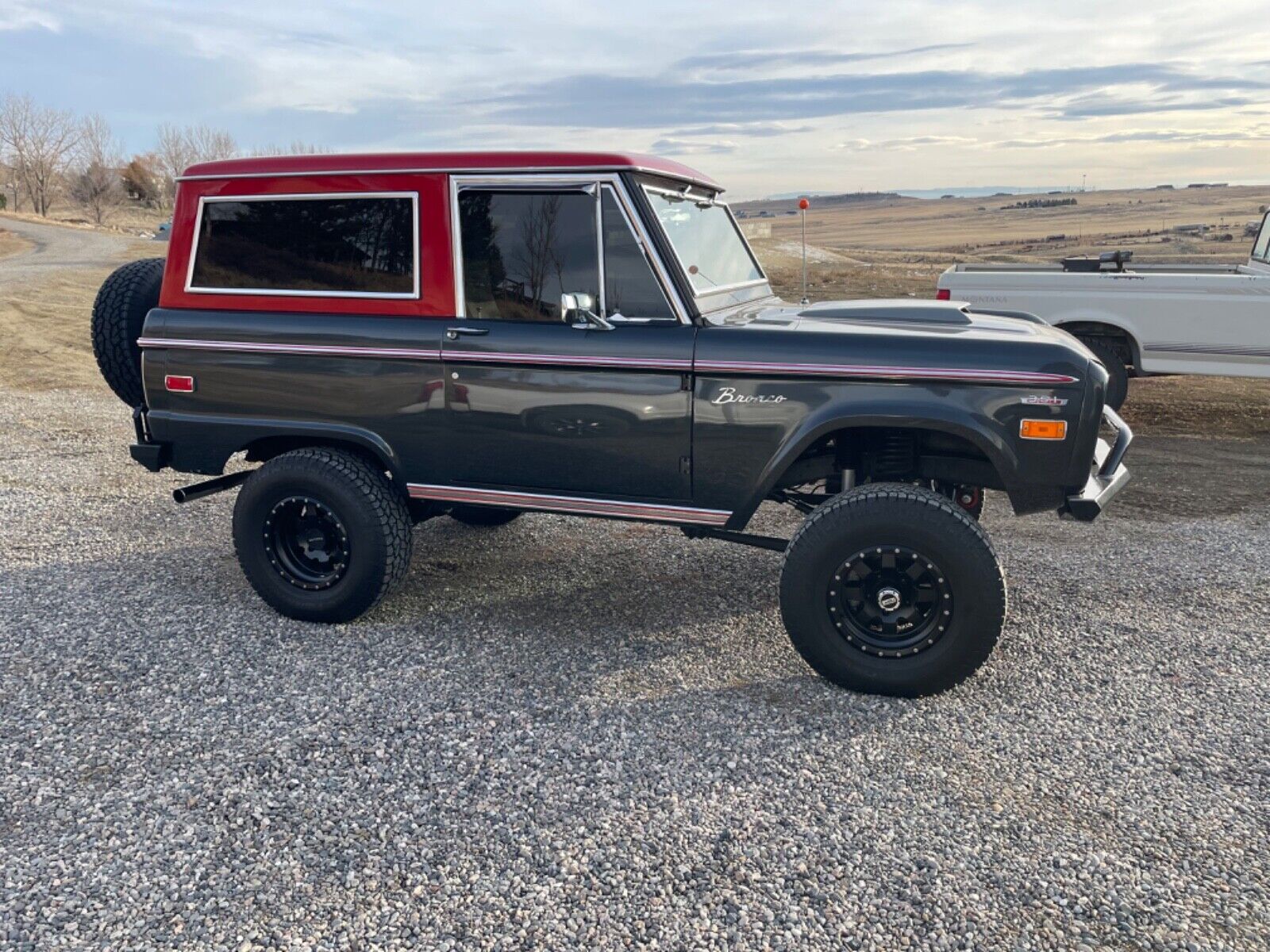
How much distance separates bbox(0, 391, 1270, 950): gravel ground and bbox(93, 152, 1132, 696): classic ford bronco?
515 millimetres

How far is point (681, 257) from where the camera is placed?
450 cm

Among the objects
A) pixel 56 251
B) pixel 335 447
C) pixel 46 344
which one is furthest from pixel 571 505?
pixel 56 251

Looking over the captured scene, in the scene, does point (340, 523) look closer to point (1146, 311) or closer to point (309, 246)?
point (309, 246)

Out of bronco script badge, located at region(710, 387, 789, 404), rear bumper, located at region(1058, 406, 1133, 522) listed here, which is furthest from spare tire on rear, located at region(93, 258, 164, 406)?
rear bumper, located at region(1058, 406, 1133, 522)

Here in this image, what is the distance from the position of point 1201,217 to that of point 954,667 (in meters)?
96.5

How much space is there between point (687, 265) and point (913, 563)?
65.4 inches

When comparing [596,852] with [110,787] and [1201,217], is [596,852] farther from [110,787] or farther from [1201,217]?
[1201,217]

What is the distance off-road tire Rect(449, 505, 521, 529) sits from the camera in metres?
6.40

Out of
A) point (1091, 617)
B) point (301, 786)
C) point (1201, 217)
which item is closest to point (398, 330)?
point (301, 786)

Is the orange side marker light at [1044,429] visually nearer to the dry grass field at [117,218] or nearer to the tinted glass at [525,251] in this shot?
the tinted glass at [525,251]

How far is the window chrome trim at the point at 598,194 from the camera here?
4.28m

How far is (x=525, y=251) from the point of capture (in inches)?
175

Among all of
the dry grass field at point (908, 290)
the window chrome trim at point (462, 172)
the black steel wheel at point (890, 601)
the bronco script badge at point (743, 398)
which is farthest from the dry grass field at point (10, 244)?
the black steel wheel at point (890, 601)

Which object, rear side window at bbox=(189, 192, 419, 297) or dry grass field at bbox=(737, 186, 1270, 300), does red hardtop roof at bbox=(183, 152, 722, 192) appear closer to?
rear side window at bbox=(189, 192, 419, 297)
